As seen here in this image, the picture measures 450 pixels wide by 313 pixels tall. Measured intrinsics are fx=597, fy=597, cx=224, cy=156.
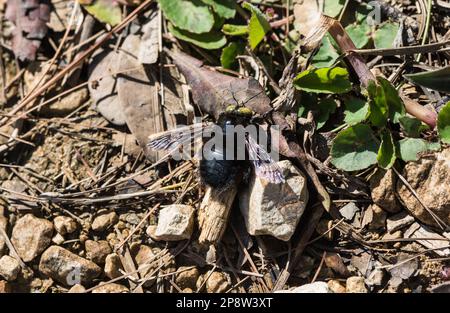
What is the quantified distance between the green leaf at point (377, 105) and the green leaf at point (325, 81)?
0.16 metres

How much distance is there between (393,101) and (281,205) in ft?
2.39

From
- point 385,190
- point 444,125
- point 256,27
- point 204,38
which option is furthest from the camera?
point 204,38

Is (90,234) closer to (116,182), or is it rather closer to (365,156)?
(116,182)

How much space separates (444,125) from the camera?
106 inches

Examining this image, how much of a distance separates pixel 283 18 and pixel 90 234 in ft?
5.26

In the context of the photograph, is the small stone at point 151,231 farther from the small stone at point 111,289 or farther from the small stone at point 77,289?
the small stone at point 77,289

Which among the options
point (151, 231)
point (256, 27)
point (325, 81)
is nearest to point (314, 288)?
point (151, 231)

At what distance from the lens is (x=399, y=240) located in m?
2.81

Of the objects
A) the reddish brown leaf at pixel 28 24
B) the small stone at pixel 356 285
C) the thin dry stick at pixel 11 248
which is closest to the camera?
the small stone at pixel 356 285

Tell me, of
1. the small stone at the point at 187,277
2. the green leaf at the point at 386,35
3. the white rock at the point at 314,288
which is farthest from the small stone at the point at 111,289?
the green leaf at the point at 386,35

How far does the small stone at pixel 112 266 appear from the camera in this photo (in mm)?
3043

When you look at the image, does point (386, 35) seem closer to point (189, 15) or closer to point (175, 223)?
point (189, 15)

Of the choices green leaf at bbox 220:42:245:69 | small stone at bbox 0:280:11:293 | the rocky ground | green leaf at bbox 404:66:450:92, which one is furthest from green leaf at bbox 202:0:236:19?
small stone at bbox 0:280:11:293

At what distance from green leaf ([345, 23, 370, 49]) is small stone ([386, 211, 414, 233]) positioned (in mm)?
898
